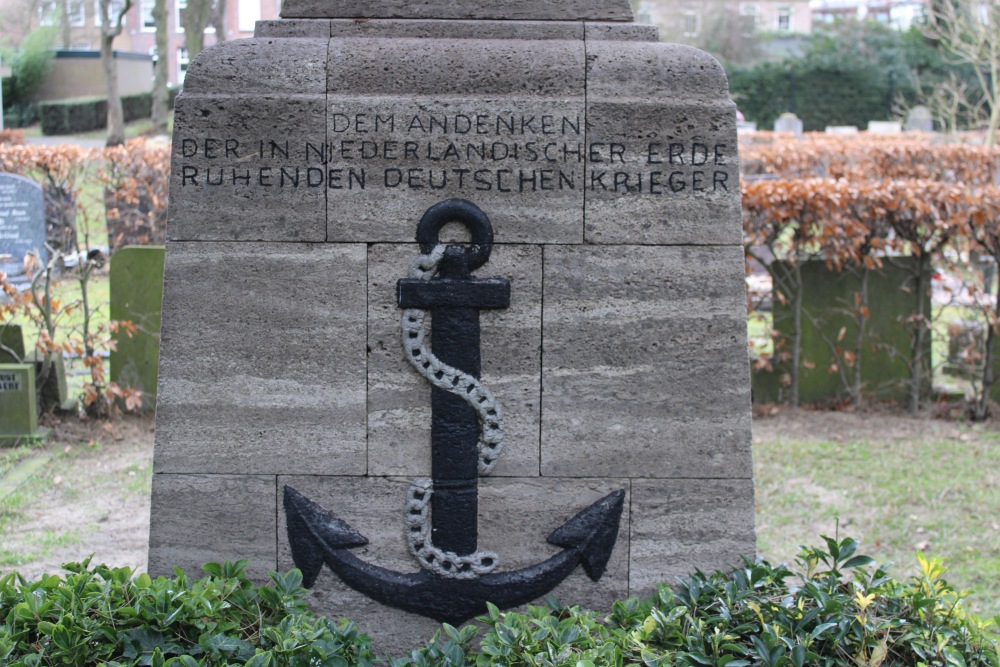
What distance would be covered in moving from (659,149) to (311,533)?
5.65 feet

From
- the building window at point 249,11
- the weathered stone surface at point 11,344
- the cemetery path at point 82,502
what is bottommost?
the cemetery path at point 82,502

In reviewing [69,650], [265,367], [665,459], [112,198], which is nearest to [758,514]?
[665,459]

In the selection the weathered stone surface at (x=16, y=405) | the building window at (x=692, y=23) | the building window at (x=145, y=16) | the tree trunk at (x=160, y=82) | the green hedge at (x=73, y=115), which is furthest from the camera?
the building window at (x=692, y=23)

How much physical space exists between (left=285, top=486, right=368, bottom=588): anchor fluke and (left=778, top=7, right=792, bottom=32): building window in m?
67.3

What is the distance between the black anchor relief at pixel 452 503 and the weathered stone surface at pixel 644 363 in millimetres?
179

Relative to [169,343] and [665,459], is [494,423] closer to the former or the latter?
[665,459]

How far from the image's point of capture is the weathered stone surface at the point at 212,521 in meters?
3.57

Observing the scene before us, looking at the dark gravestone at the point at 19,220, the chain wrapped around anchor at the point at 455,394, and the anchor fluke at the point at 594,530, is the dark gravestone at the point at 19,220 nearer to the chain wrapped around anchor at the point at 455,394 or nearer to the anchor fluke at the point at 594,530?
the chain wrapped around anchor at the point at 455,394

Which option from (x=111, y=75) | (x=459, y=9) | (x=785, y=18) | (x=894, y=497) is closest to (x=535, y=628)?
(x=459, y=9)

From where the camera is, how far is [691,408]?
11.7ft

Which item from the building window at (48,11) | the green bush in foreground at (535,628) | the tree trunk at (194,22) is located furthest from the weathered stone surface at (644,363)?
the building window at (48,11)

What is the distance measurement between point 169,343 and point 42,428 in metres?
4.11

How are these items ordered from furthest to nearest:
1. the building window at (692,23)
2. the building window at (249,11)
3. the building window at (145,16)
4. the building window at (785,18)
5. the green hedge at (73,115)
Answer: the building window at (785,18), the building window at (692,23), the green hedge at (73,115), the building window at (145,16), the building window at (249,11)

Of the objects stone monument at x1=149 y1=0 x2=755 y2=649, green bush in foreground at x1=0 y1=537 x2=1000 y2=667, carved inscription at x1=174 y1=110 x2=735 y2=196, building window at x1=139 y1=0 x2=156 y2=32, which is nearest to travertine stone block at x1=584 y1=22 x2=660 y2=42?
stone monument at x1=149 y1=0 x2=755 y2=649
